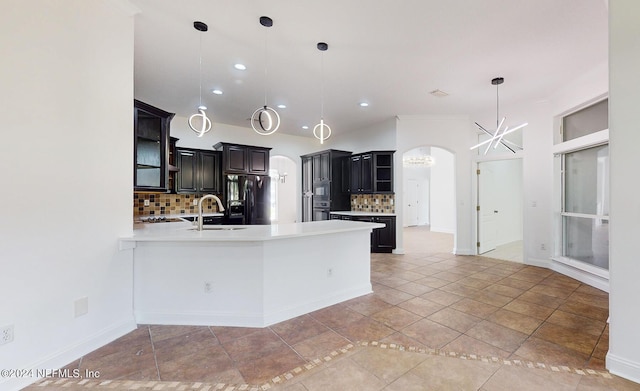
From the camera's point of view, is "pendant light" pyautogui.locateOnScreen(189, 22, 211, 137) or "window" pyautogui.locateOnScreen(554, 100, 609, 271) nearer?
"pendant light" pyautogui.locateOnScreen(189, 22, 211, 137)

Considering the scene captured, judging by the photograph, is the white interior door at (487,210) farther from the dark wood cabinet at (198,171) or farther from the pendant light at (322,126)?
the dark wood cabinet at (198,171)

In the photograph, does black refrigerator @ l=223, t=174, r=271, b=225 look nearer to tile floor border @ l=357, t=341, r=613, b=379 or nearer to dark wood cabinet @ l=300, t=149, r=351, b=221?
dark wood cabinet @ l=300, t=149, r=351, b=221

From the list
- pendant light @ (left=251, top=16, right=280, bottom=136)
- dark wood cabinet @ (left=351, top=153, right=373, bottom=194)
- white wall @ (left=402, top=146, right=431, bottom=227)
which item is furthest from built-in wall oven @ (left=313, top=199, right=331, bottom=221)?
white wall @ (left=402, top=146, right=431, bottom=227)

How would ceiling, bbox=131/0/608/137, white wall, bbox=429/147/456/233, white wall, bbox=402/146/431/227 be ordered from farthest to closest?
white wall, bbox=402/146/431/227 < white wall, bbox=429/147/456/233 < ceiling, bbox=131/0/608/137

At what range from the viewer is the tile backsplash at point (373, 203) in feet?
20.1

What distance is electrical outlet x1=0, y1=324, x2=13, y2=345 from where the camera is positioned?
1741 mm

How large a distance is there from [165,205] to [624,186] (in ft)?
21.5

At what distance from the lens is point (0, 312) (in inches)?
68.1

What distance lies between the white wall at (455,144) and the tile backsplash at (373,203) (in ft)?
0.65

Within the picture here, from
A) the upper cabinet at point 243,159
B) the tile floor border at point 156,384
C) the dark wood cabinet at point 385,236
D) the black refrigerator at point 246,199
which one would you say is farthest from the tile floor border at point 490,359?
the upper cabinet at point 243,159

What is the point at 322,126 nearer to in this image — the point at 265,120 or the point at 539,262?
the point at 265,120

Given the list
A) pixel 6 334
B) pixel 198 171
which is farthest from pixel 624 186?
pixel 198 171

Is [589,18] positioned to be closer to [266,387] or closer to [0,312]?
[266,387]

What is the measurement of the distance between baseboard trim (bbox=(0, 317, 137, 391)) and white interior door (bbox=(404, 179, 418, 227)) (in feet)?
33.5
